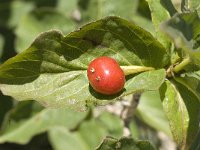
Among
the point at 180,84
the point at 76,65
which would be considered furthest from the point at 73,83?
the point at 180,84

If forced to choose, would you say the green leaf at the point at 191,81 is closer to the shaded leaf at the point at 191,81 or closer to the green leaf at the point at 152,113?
the shaded leaf at the point at 191,81

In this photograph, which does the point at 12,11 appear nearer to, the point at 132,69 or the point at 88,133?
the point at 88,133

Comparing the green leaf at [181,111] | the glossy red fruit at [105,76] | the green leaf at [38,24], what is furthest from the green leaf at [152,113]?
the glossy red fruit at [105,76]

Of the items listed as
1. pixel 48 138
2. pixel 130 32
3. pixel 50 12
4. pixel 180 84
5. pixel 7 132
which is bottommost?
pixel 48 138

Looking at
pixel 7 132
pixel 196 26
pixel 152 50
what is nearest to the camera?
pixel 196 26

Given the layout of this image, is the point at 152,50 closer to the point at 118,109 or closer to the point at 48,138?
the point at 118,109

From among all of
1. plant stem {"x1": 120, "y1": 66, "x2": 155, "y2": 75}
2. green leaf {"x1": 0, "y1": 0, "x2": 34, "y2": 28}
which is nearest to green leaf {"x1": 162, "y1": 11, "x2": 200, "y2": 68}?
plant stem {"x1": 120, "y1": 66, "x2": 155, "y2": 75}
